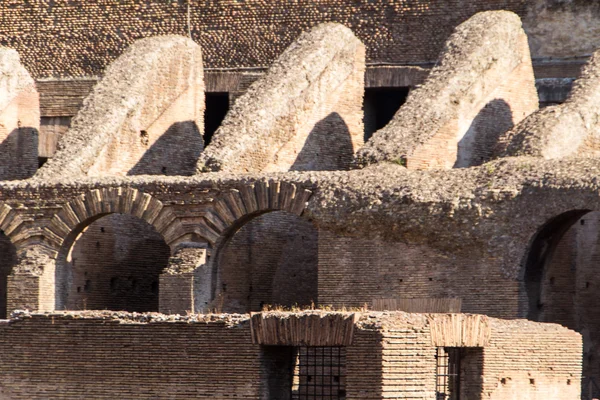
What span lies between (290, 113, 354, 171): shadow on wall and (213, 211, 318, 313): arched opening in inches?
39.2

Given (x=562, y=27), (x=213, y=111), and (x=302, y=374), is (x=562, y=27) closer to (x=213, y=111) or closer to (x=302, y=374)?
(x=213, y=111)

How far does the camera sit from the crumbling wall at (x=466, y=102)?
25.2 metres

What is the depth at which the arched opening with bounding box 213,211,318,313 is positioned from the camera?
1043 inches

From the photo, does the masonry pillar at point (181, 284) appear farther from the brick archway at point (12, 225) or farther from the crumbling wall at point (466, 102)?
the crumbling wall at point (466, 102)

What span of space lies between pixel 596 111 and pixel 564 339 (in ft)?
18.9

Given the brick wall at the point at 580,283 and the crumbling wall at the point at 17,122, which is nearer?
the brick wall at the point at 580,283

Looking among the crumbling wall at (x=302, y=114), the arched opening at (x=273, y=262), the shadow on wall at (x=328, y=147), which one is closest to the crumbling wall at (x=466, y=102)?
the crumbling wall at (x=302, y=114)

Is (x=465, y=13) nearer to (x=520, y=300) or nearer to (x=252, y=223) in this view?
(x=252, y=223)

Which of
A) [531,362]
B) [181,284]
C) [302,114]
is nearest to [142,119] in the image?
[302,114]

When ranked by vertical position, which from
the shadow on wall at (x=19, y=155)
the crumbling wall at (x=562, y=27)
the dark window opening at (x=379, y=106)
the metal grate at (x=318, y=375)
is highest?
the crumbling wall at (x=562, y=27)

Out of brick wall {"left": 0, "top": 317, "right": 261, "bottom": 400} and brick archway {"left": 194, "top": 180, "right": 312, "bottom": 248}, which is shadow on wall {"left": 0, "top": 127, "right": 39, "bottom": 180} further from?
brick wall {"left": 0, "top": 317, "right": 261, "bottom": 400}

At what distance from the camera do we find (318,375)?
19.6 metres

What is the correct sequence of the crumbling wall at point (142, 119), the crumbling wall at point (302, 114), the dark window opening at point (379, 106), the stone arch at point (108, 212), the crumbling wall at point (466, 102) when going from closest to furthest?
1. the stone arch at point (108, 212)
2. the crumbling wall at point (466, 102)
3. the crumbling wall at point (302, 114)
4. the crumbling wall at point (142, 119)
5. the dark window opening at point (379, 106)

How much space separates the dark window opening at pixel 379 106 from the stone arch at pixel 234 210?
5.82 m
